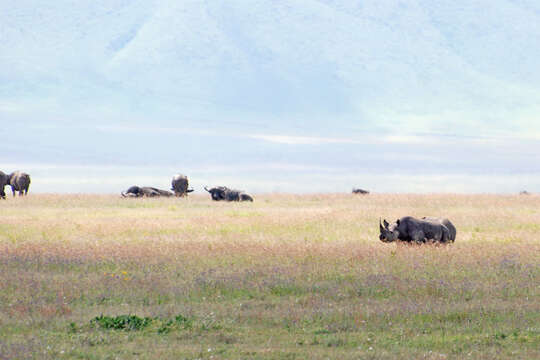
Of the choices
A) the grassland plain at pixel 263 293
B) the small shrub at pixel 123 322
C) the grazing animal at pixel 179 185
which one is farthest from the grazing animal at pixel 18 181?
the small shrub at pixel 123 322

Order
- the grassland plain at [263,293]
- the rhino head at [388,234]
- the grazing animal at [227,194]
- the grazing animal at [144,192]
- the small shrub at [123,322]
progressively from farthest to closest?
1. the grazing animal at [144,192]
2. the grazing animal at [227,194]
3. the rhino head at [388,234]
4. the small shrub at [123,322]
5. the grassland plain at [263,293]

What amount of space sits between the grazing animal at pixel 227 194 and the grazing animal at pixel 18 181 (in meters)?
15.5

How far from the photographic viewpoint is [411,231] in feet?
86.0

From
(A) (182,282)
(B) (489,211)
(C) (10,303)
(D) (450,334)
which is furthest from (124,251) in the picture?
(B) (489,211)

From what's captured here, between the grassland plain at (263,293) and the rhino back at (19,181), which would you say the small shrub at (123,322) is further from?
the rhino back at (19,181)

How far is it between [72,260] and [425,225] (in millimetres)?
11151


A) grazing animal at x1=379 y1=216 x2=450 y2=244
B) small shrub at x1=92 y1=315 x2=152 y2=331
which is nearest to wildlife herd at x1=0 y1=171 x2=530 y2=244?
grazing animal at x1=379 y1=216 x2=450 y2=244

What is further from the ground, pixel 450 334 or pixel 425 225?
pixel 425 225

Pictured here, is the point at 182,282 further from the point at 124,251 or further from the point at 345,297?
the point at 124,251

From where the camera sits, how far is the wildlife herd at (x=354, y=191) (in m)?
26.2

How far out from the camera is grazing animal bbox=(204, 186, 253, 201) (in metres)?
55.2

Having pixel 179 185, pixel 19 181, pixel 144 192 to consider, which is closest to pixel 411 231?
pixel 144 192

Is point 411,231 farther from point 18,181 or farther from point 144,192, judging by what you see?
point 18,181

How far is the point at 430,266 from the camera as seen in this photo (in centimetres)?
2155
